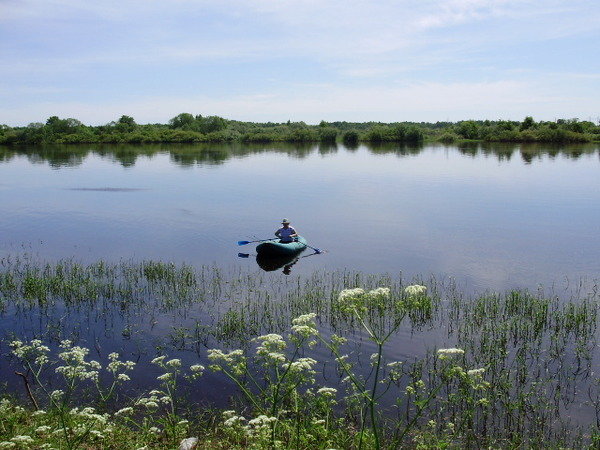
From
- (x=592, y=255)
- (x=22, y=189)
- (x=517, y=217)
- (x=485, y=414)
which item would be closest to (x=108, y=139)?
(x=22, y=189)

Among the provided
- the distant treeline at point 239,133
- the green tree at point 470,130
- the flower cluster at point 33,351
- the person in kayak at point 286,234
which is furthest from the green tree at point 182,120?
the flower cluster at point 33,351

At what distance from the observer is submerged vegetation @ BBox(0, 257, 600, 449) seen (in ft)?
22.4

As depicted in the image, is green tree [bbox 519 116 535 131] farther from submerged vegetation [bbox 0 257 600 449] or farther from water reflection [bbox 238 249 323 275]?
submerged vegetation [bbox 0 257 600 449]

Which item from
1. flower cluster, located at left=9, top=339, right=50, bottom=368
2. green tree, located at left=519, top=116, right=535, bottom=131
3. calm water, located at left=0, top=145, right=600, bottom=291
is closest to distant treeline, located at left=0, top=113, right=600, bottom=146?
green tree, located at left=519, top=116, right=535, bottom=131

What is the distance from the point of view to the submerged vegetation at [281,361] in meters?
6.82

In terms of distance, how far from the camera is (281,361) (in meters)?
8.25

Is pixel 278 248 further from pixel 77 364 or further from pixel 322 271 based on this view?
pixel 77 364

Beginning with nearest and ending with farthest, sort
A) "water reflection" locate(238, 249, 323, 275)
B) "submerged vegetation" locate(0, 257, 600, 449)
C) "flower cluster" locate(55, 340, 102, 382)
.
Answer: "flower cluster" locate(55, 340, 102, 382), "submerged vegetation" locate(0, 257, 600, 449), "water reflection" locate(238, 249, 323, 275)

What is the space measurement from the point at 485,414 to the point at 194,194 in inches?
1261

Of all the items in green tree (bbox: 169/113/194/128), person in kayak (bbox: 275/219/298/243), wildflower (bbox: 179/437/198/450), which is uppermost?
green tree (bbox: 169/113/194/128)

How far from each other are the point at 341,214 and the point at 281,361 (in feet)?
74.2

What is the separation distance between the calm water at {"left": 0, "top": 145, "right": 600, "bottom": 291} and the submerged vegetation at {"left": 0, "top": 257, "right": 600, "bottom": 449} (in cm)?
310

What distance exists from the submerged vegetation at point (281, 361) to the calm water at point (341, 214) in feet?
10.2

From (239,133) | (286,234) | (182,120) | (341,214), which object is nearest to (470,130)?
(239,133)
